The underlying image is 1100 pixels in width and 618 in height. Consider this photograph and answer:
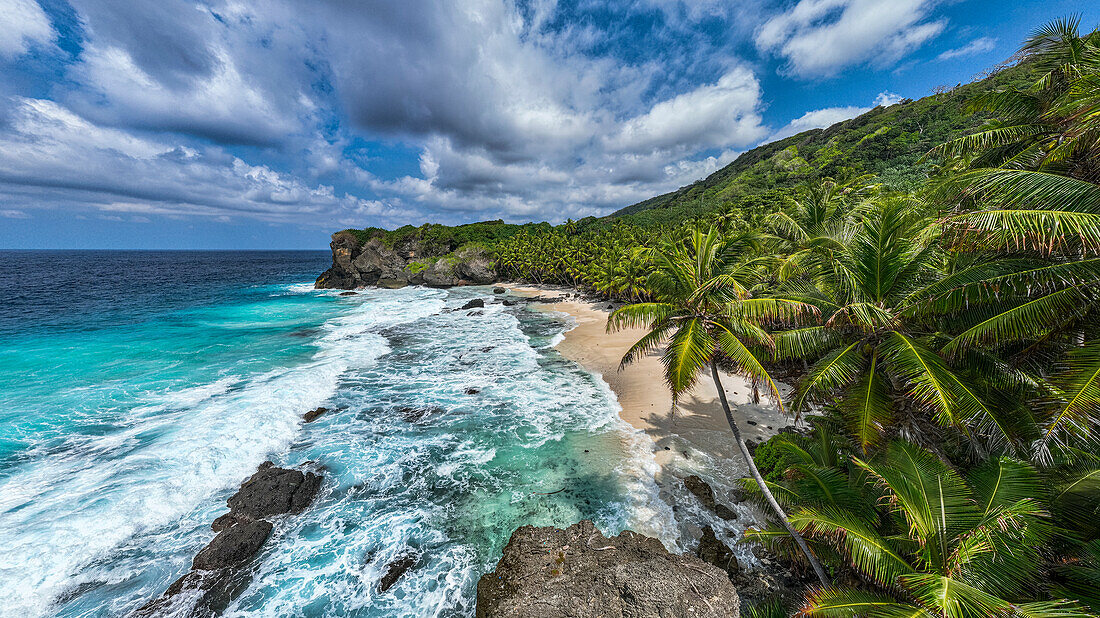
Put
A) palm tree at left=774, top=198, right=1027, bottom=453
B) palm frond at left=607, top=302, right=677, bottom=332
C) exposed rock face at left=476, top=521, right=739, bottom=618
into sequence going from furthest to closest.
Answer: palm frond at left=607, top=302, right=677, bottom=332 → exposed rock face at left=476, top=521, right=739, bottom=618 → palm tree at left=774, top=198, right=1027, bottom=453

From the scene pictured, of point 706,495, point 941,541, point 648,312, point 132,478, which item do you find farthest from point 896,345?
point 132,478

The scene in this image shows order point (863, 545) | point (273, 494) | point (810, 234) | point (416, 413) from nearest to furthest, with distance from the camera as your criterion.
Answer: point (863, 545)
point (273, 494)
point (810, 234)
point (416, 413)

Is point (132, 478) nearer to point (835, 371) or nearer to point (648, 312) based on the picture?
point (648, 312)

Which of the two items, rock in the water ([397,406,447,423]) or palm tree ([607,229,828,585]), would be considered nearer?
palm tree ([607,229,828,585])

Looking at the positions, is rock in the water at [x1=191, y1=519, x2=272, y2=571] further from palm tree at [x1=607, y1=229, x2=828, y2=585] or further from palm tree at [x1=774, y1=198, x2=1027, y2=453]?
palm tree at [x1=774, y1=198, x2=1027, y2=453]

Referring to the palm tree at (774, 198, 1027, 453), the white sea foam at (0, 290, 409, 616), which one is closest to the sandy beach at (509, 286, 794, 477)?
the palm tree at (774, 198, 1027, 453)

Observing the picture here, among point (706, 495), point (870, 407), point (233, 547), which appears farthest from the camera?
point (706, 495)

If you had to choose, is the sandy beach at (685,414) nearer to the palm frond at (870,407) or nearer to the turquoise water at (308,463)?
the turquoise water at (308,463)

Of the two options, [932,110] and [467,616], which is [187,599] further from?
[932,110]
